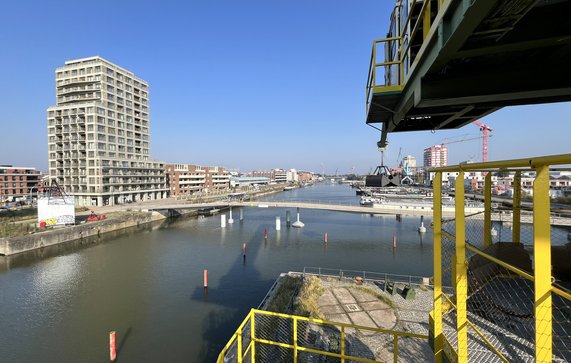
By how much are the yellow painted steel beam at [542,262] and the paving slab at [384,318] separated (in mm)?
5990

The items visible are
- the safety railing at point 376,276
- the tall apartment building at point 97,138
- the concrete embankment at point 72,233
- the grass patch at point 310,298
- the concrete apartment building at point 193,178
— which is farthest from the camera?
the concrete apartment building at point 193,178

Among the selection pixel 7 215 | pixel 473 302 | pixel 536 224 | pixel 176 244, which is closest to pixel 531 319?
pixel 473 302

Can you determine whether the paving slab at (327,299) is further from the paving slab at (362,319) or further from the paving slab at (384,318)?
the paving slab at (384,318)

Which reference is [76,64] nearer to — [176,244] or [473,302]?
[176,244]

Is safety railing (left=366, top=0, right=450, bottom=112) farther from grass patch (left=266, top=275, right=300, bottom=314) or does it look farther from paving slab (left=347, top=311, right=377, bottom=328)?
grass patch (left=266, top=275, right=300, bottom=314)

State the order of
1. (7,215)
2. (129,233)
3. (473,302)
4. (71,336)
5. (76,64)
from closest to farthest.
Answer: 1. (473,302)
2. (71,336)
3. (129,233)
4. (7,215)
5. (76,64)

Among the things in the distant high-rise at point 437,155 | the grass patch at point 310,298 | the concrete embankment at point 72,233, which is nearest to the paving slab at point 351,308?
the grass patch at point 310,298

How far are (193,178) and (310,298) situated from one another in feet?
158

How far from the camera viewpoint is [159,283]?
41.1 feet

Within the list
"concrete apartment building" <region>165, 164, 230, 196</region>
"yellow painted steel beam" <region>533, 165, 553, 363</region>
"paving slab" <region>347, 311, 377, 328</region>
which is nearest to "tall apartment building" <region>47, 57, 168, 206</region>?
"concrete apartment building" <region>165, 164, 230, 196</region>

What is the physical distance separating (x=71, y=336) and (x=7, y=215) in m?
25.1

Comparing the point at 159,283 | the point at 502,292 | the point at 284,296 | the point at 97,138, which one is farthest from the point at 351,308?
the point at 97,138

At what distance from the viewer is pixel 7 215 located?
25.4m

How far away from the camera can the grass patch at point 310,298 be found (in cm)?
705
